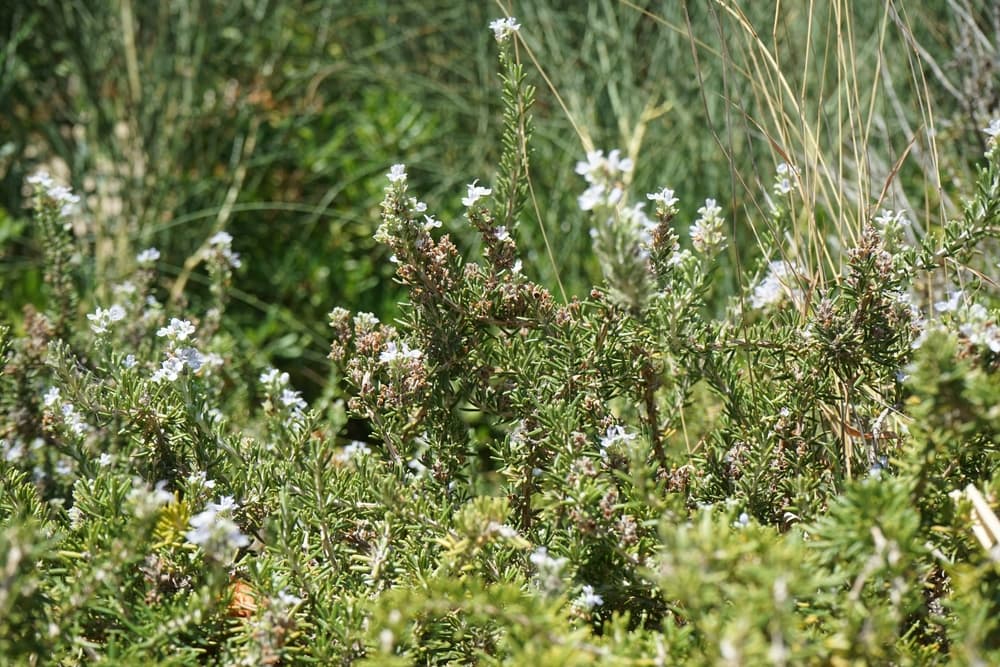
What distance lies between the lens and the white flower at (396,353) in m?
1.39

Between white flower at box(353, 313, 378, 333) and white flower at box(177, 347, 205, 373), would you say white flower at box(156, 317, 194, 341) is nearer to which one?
white flower at box(177, 347, 205, 373)

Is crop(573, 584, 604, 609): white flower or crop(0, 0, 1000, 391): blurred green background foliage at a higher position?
crop(0, 0, 1000, 391): blurred green background foliage

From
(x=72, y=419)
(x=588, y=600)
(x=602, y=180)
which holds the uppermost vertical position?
(x=602, y=180)

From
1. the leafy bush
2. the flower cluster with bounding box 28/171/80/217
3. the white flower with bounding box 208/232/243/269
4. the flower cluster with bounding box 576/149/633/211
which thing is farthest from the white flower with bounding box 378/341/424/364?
the flower cluster with bounding box 28/171/80/217

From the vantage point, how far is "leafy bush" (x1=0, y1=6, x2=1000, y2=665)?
101 cm

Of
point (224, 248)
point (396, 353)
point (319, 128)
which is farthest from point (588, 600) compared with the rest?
point (319, 128)

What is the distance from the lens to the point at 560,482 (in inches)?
48.8

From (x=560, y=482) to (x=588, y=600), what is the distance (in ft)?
0.49

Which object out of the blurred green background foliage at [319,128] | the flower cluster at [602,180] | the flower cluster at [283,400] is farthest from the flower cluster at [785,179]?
the blurred green background foliage at [319,128]

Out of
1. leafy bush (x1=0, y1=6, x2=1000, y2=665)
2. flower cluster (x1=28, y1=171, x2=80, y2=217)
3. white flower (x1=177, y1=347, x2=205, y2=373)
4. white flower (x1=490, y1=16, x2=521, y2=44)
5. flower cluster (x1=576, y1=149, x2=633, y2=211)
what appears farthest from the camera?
flower cluster (x1=28, y1=171, x2=80, y2=217)

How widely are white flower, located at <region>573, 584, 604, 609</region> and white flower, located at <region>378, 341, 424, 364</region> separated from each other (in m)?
0.41

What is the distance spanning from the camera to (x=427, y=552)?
128 centimetres

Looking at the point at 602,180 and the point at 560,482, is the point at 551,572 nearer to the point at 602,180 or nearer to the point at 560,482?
the point at 560,482

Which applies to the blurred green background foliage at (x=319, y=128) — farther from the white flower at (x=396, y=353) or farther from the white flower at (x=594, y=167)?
the white flower at (x=594, y=167)
